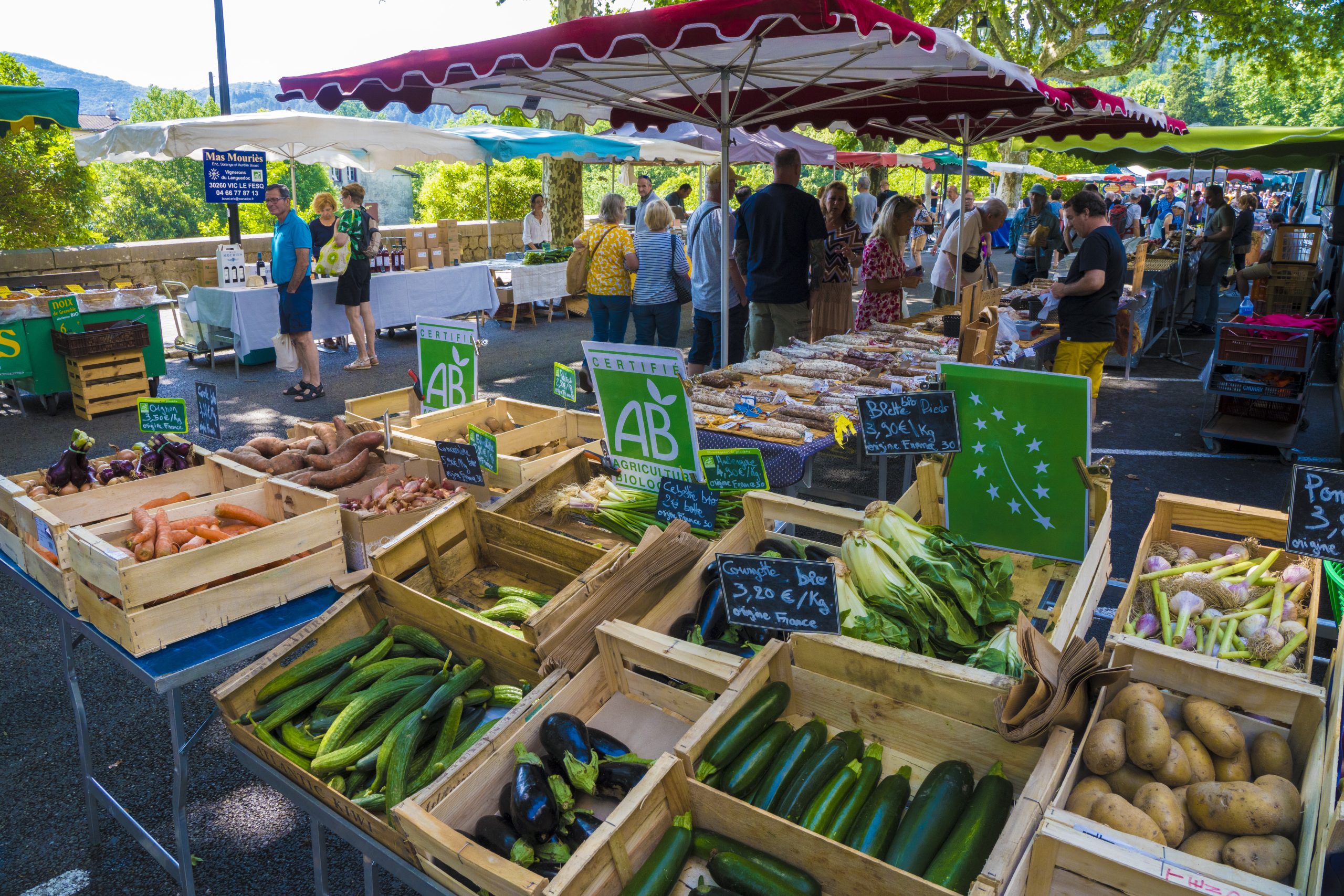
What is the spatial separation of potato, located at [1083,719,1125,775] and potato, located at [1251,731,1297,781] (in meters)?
0.34

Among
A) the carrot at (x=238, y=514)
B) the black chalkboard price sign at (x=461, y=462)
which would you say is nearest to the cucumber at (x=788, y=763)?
the black chalkboard price sign at (x=461, y=462)

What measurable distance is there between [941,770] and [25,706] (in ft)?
13.3

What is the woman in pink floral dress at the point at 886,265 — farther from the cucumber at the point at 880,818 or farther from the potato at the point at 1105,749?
the cucumber at the point at 880,818

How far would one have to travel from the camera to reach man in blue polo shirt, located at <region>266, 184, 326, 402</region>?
28.6 ft

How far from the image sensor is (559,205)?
1642 cm

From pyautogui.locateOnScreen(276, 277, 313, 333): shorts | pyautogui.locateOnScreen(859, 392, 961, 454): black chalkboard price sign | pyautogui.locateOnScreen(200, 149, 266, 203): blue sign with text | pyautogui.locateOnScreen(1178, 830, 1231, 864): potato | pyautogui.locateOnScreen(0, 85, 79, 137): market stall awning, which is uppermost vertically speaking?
pyautogui.locateOnScreen(0, 85, 79, 137): market stall awning

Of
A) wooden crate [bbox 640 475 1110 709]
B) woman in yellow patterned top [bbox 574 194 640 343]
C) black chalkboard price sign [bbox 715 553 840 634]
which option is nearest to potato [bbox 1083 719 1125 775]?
wooden crate [bbox 640 475 1110 709]

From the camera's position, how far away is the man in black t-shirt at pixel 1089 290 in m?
6.05

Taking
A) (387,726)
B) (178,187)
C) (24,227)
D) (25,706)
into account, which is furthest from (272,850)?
(178,187)

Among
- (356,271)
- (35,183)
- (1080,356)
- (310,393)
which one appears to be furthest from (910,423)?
(35,183)

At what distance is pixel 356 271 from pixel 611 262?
3.40m

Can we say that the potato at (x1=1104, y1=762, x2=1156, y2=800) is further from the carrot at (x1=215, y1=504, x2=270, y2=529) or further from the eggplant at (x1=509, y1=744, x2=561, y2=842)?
the carrot at (x1=215, y1=504, x2=270, y2=529)

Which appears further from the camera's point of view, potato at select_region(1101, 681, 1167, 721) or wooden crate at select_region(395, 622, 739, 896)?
potato at select_region(1101, 681, 1167, 721)

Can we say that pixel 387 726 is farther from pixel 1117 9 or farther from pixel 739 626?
pixel 1117 9
